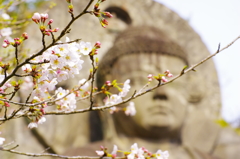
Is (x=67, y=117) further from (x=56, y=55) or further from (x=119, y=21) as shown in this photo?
(x=56, y=55)

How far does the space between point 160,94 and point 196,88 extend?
1.04 meters

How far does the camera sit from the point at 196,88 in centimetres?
374

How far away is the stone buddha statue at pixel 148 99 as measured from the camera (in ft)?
9.21

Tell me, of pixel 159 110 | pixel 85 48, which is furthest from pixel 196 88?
pixel 85 48

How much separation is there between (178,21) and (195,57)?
17.6 inches

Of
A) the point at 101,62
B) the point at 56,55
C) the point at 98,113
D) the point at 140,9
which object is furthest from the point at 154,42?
the point at 56,55

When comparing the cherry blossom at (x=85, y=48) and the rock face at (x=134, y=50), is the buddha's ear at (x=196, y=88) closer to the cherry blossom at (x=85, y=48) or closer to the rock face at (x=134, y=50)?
the rock face at (x=134, y=50)

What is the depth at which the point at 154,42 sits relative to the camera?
3.04 metres

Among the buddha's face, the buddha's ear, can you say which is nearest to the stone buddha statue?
the buddha's face

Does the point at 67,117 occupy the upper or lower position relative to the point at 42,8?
lower

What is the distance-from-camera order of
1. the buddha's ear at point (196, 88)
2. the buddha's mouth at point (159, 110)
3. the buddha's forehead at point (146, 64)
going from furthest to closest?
the buddha's ear at point (196, 88), the buddha's forehead at point (146, 64), the buddha's mouth at point (159, 110)

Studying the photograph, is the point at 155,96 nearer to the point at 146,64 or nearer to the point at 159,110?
the point at 159,110

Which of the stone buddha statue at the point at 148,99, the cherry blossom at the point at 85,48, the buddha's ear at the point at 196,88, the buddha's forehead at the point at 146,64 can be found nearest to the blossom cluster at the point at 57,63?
the cherry blossom at the point at 85,48

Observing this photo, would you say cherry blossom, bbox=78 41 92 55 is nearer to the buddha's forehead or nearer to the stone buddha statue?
the stone buddha statue
